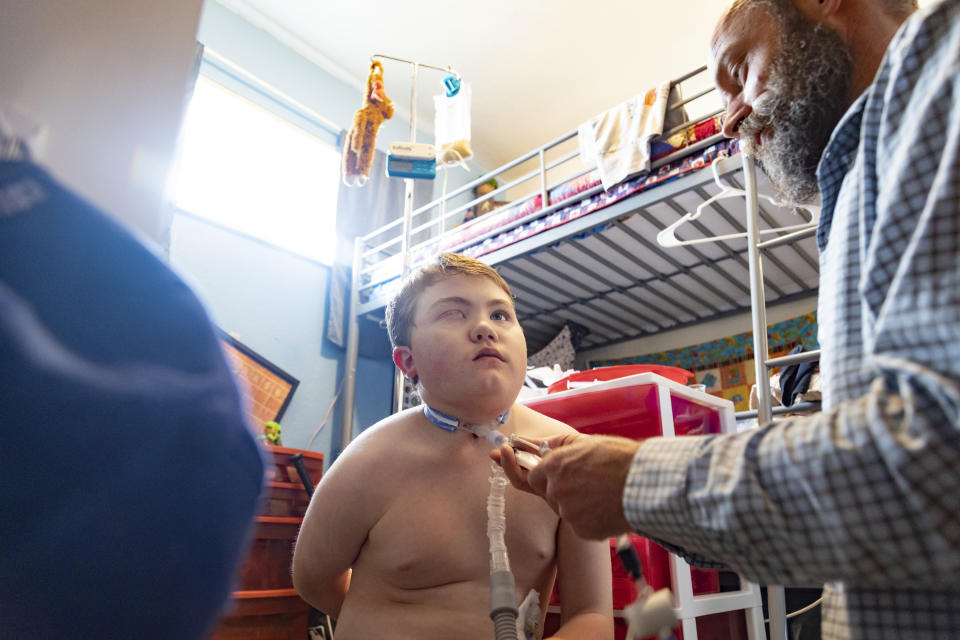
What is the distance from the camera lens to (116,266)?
0.28 meters

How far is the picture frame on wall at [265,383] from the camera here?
12.0 feet

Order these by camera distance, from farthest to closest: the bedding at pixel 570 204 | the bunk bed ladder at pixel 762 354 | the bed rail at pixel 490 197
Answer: the bed rail at pixel 490 197 → the bedding at pixel 570 204 → the bunk bed ladder at pixel 762 354

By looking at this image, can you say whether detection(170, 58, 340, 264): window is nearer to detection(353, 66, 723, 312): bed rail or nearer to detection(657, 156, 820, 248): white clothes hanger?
detection(353, 66, 723, 312): bed rail

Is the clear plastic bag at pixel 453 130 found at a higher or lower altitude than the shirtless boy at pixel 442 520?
higher

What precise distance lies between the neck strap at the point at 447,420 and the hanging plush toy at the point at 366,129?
162 cm

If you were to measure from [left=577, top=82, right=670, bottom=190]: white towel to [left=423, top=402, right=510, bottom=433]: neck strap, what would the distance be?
2000 millimetres

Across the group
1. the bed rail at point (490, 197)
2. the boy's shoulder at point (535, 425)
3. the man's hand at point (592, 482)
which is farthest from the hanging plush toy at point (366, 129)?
the man's hand at point (592, 482)

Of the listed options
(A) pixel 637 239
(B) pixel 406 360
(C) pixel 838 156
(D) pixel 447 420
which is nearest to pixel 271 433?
(A) pixel 637 239

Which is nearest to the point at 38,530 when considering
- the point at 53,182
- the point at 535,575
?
the point at 53,182

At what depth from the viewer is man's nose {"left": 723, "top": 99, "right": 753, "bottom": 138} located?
3.60 ft

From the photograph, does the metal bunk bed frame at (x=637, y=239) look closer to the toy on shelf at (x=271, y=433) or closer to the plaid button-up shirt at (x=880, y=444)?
the toy on shelf at (x=271, y=433)

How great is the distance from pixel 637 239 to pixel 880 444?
2.89m

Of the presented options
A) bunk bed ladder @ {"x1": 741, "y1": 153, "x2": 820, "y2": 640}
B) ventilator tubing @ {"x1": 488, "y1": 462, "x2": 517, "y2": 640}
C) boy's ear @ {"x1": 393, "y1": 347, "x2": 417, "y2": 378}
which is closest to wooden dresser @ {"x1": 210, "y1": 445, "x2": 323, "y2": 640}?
boy's ear @ {"x1": 393, "y1": 347, "x2": 417, "y2": 378}

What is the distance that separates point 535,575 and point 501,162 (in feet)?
18.1
